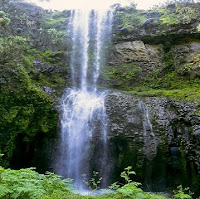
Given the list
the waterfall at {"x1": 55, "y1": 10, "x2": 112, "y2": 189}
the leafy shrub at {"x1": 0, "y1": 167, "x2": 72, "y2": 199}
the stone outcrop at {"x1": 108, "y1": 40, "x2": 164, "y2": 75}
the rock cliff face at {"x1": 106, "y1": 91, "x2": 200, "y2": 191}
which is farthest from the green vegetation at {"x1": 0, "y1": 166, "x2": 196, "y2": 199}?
the stone outcrop at {"x1": 108, "y1": 40, "x2": 164, "y2": 75}

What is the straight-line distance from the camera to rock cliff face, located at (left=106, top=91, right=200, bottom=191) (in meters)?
8.43

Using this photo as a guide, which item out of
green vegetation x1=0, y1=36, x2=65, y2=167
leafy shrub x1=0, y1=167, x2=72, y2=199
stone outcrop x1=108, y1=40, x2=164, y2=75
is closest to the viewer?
leafy shrub x1=0, y1=167, x2=72, y2=199

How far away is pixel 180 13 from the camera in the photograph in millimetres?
12914

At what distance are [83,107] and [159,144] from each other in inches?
125

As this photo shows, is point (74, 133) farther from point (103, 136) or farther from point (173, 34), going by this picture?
point (173, 34)

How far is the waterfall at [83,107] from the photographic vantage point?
28.9 ft

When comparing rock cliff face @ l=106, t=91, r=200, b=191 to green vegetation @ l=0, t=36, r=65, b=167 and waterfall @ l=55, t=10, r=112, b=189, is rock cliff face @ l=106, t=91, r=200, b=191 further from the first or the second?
green vegetation @ l=0, t=36, r=65, b=167

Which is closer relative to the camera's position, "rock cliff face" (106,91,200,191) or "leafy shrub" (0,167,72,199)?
"leafy shrub" (0,167,72,199)

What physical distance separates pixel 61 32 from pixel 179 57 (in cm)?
611

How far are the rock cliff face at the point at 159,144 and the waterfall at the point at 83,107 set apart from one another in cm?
57

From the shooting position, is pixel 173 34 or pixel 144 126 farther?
pixel 173 34

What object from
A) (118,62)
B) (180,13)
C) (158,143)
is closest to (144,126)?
(158,143)

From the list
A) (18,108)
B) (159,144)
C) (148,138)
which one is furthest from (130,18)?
(18,108)

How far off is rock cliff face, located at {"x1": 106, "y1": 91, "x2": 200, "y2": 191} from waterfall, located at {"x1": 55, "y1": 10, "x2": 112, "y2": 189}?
0.57 m
